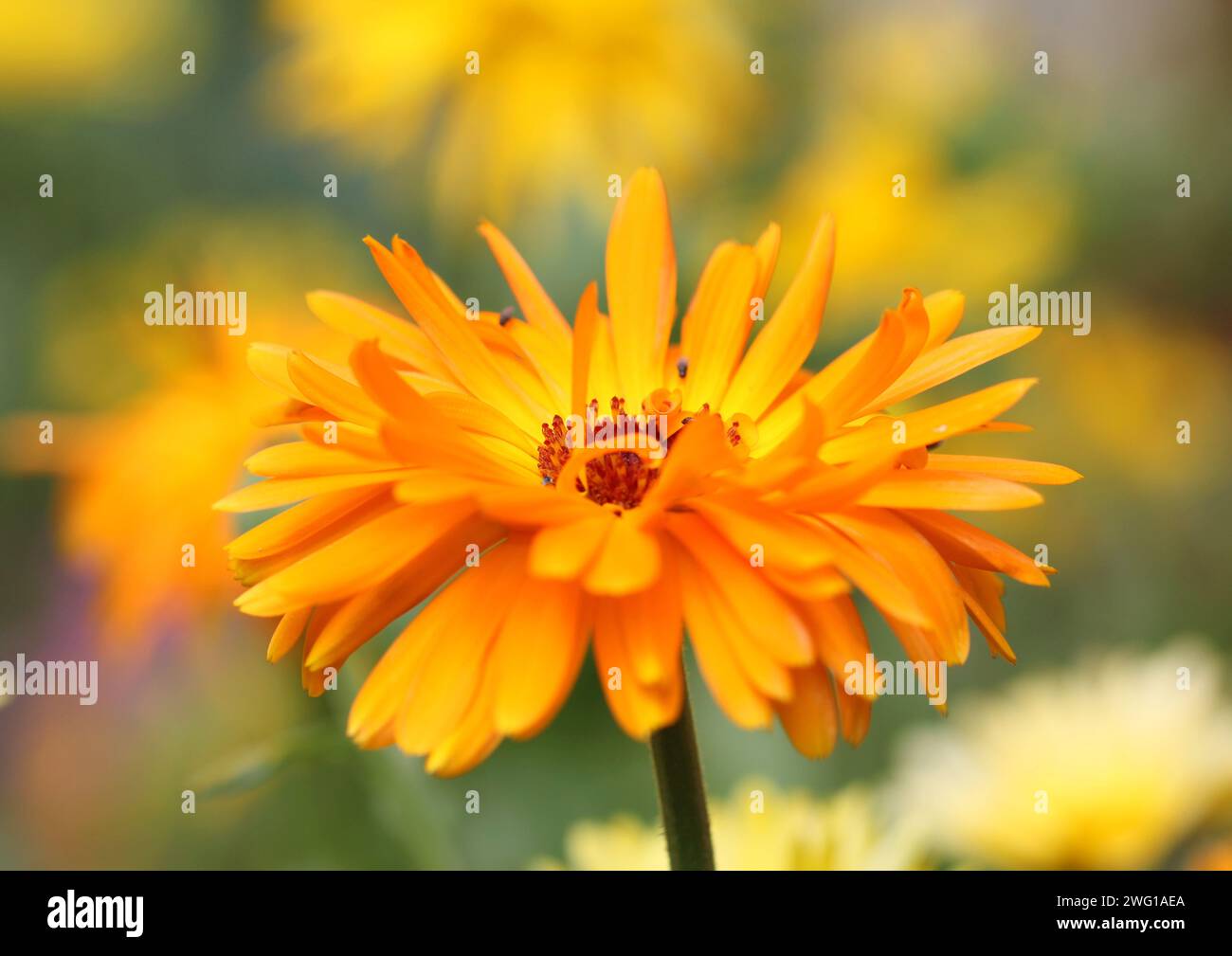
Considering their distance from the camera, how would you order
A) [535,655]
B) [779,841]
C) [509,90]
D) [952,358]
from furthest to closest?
[509,90] → [779,841] → [952,358] → [535,655]

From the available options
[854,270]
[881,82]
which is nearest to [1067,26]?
[881,82]

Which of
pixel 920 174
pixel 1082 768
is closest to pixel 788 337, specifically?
pixel 1082 768

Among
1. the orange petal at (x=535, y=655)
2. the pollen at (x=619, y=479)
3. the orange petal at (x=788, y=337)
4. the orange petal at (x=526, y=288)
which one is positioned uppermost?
the orange petal at (x=526, y=288)

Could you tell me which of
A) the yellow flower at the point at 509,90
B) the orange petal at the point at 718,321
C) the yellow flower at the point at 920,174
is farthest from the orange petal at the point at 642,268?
the yellow flower at the point at 920,174

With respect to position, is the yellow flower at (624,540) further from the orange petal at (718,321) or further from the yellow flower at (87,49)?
the yellow flower at (87,49)

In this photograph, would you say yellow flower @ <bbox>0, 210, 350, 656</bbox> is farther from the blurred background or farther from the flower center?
the flower center

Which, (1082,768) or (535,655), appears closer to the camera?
(535,655)

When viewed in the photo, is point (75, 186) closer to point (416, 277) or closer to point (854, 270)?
point (854, 270)

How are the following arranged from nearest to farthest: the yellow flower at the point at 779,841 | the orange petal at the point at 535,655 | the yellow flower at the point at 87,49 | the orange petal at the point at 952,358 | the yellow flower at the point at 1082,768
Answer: the orange petal at the point at 535,655 < the orange petal at the point at 952,358 < the yellow flower at the point at 779,841 < the yellow flower at the point at 1082,768 < the yellow flower at the point at 87,49

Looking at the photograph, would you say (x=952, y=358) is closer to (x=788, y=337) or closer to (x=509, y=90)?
(x=788, y=337)
